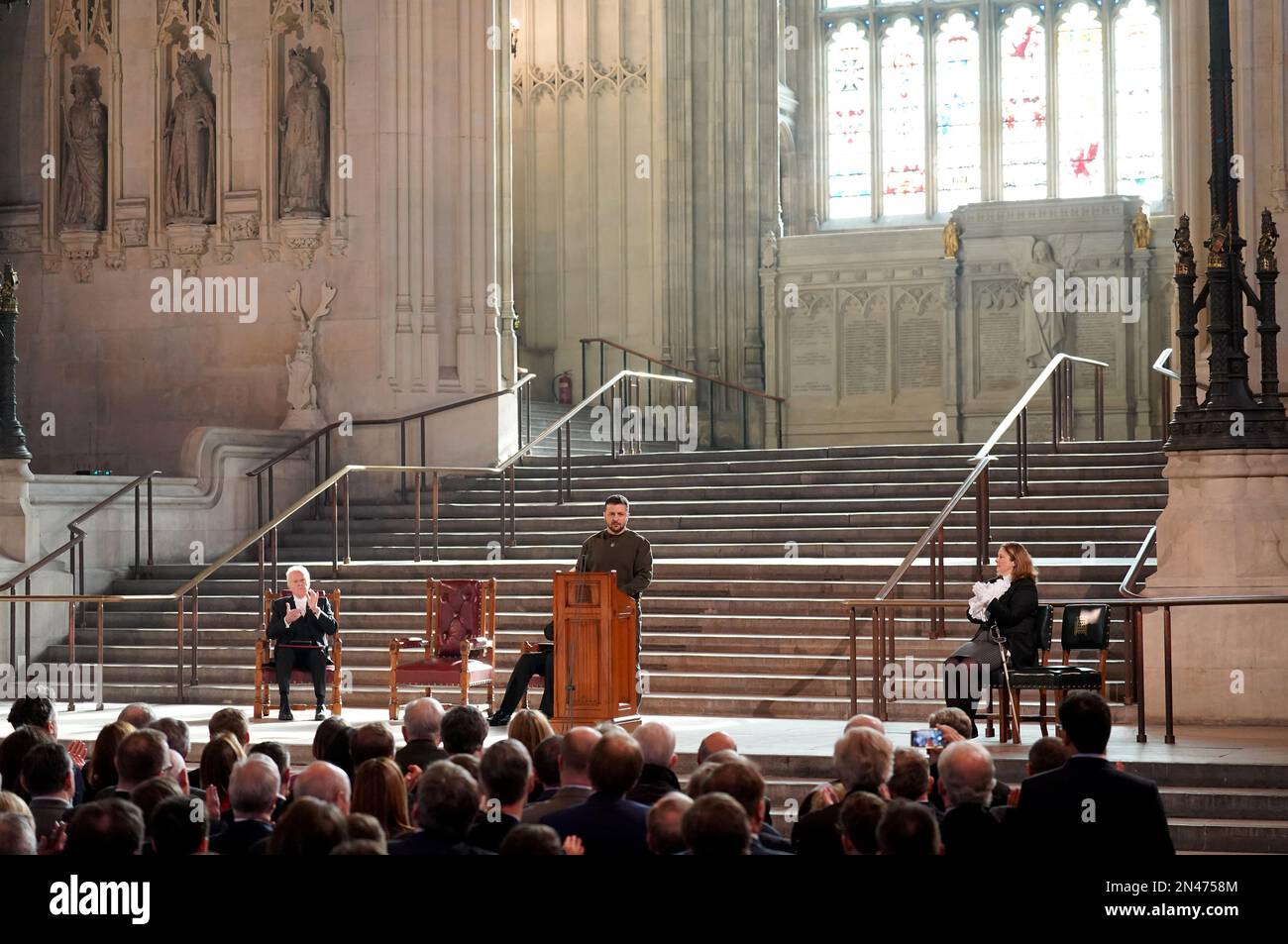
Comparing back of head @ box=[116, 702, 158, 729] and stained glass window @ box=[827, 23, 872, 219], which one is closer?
back of head @ box=[116, 702, 158, 729]

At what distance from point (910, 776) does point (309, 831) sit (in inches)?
88.4

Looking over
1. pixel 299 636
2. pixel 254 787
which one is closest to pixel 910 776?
pixel 254 787

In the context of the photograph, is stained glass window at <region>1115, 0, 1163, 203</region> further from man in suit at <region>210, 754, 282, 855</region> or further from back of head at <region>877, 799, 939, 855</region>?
back of head at <region>877, 799, 939, 855</region>

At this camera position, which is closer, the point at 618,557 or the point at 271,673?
the point at 618,557

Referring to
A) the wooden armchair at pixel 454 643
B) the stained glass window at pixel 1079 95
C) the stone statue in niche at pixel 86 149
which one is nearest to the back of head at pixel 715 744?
the wooden armchair at pixel 454 643

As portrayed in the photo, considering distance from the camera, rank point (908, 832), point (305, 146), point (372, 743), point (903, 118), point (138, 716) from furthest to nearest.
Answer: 1. point (903, 118)
2. point (305, 146)
3. point (138, 716)
4. point (372, 743)
5. point (908, 832)

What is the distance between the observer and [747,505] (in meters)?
16.9

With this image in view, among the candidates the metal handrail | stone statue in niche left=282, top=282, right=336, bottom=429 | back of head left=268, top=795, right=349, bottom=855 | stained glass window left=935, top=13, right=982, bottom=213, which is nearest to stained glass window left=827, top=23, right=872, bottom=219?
stained glass window left=935, top=13, right=982, bottom=213

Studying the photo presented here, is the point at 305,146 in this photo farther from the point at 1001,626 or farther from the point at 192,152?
the point at 1001,626

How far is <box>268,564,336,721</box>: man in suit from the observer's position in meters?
13.0

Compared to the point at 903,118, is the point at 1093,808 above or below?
below

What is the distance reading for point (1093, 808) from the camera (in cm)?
619

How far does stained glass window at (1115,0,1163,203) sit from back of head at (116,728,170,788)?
22.1 m
